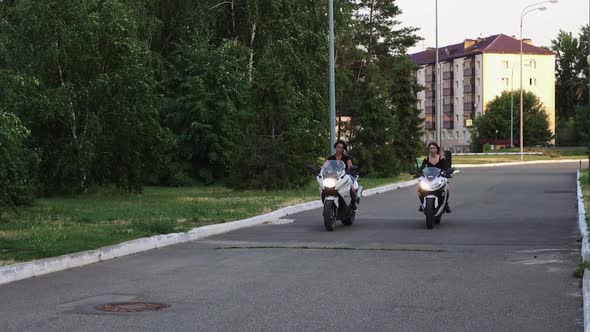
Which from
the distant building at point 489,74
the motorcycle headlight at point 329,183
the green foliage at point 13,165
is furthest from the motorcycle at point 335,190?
the distant building at point 489,74

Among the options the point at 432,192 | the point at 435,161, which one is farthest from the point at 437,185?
the point at 435,161

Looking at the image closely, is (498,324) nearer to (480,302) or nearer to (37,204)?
(480,302)

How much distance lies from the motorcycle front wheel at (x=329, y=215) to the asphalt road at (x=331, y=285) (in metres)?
0.17

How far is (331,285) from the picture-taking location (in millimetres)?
8773

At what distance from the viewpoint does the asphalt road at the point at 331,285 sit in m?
6.89


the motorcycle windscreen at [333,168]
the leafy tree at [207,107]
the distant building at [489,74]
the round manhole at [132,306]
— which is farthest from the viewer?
the distant building at [489,74]

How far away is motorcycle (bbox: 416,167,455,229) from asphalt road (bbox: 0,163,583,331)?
407mm

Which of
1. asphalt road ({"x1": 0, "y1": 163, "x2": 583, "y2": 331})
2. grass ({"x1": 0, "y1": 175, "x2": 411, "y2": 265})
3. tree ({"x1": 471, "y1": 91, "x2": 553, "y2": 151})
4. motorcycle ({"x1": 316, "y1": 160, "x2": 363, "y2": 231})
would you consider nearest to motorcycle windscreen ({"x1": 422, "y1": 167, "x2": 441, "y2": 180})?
asphalt road ({"x1": 0, "y1": 163, "x2": 583, "y2": 331})

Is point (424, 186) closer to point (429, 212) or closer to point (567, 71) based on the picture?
point (429, 212)

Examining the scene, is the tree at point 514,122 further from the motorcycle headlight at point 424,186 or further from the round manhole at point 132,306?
the round manhole at point 132,306

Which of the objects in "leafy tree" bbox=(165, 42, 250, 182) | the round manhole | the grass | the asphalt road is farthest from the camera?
"leafy tree" bbox=(165, 42, 250, 182)

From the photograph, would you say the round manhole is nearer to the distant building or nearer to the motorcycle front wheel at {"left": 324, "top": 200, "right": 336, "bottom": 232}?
the motorcycle front wheel at {"left": 324, "top": 200, "right": 336, "bottom": 232}

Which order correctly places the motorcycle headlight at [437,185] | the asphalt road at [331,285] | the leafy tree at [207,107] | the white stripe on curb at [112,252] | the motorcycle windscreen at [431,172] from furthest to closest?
the leafy tree at [207,107], the motorcycle windscreen at [431,172], the motorcycle headlight at [437,185], the white stripe on curb at [112,252], the asphalt road at [331,285]

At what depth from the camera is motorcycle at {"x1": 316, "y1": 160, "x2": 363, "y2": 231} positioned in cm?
1522
